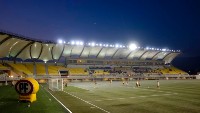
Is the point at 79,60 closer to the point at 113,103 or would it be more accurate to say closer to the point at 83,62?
the point at 83,62

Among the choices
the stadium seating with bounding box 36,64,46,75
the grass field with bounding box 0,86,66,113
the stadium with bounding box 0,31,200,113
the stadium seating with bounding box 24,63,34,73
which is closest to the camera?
the grass field with bounding box 0,86,66,113

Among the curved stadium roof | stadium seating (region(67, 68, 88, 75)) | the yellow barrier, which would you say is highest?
the curved stadium roof

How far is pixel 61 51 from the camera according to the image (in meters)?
91.6

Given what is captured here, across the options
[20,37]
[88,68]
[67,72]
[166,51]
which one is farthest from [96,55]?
[20,37]

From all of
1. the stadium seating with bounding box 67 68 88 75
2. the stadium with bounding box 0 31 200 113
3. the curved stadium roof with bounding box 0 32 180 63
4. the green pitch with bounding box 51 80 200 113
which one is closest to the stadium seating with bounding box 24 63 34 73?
the stadium with bounding box 0 31 200 113

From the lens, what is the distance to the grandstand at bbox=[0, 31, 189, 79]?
73125mm

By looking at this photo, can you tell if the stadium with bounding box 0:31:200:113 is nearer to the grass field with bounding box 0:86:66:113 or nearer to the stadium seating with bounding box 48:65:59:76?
the stadium seating with bounding box 48:65:59:76

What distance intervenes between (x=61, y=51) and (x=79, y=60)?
9128 mm

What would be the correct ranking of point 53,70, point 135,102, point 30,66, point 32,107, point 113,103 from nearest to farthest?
point 32,107 → point 113,103 → point 135,102 → point 30,66 → point 53,70

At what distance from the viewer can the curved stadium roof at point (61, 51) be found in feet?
229

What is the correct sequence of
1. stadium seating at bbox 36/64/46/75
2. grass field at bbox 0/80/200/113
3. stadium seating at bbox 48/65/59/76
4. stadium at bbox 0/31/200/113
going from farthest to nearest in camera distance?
stadium seating at bbox 48/65/59/76, stadium seating at bbox 36/64/46/75, stadium at bbox 0/31/200/113, grass field at bbox 0/80/200/113

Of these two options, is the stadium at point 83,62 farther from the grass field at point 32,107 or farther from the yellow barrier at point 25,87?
the yellow barrier at point 25,87

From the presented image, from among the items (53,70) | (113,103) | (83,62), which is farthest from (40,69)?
(113,103)

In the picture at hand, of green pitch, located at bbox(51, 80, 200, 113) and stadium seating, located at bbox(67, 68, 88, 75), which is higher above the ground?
stadium seating, located at bbox(67, 68, 88, 75)
